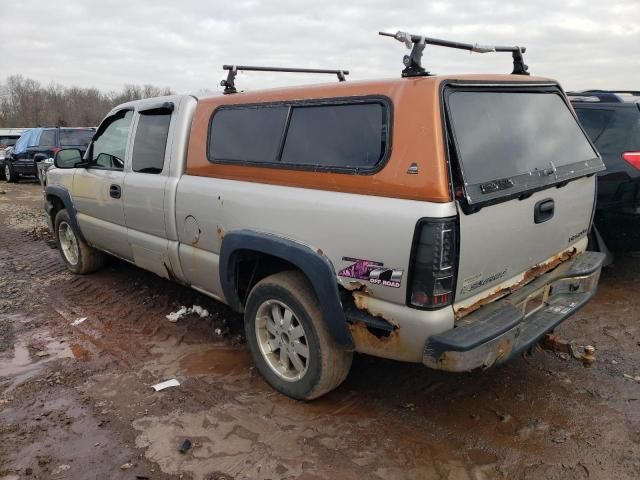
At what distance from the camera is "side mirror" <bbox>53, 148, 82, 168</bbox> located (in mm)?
5430

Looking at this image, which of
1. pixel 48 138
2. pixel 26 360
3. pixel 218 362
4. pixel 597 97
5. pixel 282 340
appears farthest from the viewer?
pixel 48 138

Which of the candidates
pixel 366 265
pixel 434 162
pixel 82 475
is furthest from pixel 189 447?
pixel 434 162

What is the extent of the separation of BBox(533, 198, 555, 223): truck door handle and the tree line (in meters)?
59.7

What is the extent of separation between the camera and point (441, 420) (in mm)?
3045

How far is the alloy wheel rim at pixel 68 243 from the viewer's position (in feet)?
19.4

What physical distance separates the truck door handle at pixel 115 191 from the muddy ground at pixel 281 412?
1.14 m

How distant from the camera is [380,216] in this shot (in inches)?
98.5

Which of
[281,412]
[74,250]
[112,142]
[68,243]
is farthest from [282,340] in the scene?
[68,243]

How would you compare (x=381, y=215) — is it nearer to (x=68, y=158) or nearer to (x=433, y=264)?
(x=433, y=264)

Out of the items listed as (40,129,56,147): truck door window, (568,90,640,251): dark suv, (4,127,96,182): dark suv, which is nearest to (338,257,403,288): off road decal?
(568,90,640,251): dark suv

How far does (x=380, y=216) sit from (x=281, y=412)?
1.45 meters

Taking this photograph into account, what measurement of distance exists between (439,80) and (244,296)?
78.8 inches

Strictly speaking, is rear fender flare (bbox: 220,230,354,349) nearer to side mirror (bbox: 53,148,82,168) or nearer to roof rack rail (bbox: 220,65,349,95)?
roof rack rail (bbox: 220,65,349,95)

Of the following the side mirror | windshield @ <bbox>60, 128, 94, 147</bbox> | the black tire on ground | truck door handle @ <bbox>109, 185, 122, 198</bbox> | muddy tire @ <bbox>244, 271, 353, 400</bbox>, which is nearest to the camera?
muddy tire @ <bbox>244, 271, 353, 400</bbox>
